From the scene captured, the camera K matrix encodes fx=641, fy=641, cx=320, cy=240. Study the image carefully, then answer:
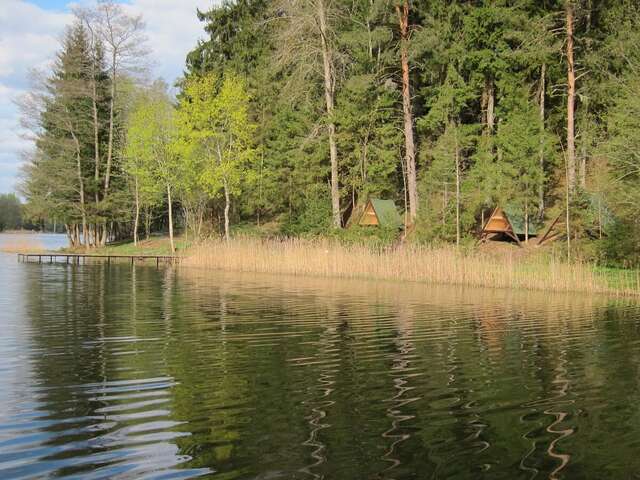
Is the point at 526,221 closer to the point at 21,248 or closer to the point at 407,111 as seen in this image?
the point at 407,111

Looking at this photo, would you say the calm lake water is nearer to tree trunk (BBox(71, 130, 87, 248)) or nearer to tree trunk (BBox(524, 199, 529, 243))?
tree trunk (BBox(524, 199, 529, 243))

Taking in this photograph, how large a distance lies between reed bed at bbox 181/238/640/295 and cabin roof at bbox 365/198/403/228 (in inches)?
223

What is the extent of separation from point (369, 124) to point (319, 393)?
26.2 m

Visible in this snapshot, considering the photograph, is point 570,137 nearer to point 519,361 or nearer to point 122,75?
point 519,361

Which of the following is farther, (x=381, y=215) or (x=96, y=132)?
(x=96, y=132)

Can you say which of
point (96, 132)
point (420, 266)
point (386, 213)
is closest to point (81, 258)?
point (96, 132)

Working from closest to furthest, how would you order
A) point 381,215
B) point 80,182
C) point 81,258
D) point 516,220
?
point 516,220 → point 381,215 → point 81,258 → point 80,182

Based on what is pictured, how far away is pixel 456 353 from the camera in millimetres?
9016

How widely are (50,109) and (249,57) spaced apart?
517 inches

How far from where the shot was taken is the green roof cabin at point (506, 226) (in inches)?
1024

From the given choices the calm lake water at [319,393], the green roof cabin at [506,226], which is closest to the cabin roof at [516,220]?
the green roof cabin at [506,226]

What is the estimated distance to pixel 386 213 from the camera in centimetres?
2920

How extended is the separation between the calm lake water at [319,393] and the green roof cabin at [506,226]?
12.8m

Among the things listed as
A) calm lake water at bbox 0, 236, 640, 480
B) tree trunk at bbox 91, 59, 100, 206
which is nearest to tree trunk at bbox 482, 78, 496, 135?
calm lake water at bbox 0, 236, 640, 480
